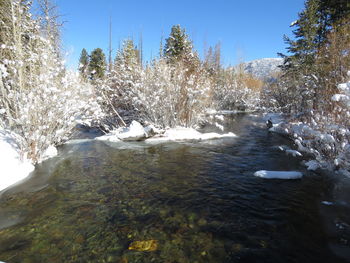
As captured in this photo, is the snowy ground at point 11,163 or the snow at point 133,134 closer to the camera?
the snowy ground at point 11,163

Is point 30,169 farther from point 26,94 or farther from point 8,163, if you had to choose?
point 26,94

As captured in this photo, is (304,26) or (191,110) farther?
(304,26)

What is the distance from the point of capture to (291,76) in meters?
16.5

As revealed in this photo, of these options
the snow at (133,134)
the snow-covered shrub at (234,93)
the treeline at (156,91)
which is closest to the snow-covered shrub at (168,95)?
the treeline at (156,91)

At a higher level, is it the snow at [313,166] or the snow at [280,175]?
the snow at [313,166]

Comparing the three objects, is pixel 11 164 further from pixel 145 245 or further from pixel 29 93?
pixel 145 245

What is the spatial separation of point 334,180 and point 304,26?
15.3m

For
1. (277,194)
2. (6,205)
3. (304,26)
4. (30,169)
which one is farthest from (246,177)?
(304,26)

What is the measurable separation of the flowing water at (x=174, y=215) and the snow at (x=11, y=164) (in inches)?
12.8

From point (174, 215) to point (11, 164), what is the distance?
17.5ft

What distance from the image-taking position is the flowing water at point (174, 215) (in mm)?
2898

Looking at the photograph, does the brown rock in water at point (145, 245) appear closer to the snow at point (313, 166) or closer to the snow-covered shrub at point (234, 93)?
the snow at point (313, 166)

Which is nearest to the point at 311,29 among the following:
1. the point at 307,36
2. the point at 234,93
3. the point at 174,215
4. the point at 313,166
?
the point at 307,36

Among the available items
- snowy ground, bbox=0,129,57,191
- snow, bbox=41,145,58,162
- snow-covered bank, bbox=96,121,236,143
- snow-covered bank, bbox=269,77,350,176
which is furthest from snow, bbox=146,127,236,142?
snowy ground, bbox=0,129,57,191
